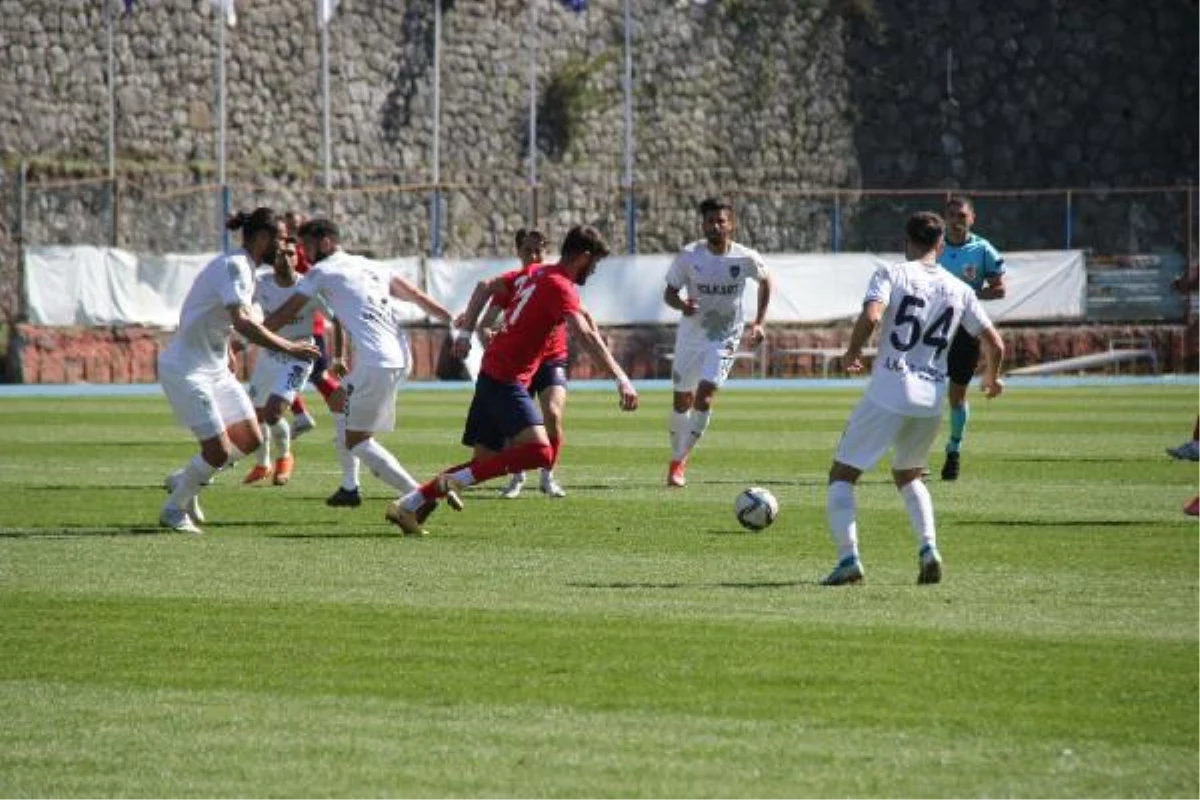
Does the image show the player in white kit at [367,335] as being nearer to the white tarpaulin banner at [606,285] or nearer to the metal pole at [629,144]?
the white tarpaulin banner at [606,285]

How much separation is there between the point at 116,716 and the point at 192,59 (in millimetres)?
35528

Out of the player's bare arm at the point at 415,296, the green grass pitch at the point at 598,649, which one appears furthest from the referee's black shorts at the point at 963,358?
the player's bare arm at the point at 415,296

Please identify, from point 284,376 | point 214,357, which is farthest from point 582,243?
point 284,376

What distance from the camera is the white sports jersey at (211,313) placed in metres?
14.5

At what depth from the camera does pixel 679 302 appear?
19078mm

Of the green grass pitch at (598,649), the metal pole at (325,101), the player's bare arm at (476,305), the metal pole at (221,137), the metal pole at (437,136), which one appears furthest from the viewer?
the metal pole at (437,136)

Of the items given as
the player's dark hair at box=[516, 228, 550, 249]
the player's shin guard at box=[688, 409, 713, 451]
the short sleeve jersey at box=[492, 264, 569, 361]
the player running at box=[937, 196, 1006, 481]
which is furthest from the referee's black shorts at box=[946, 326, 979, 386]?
the player's dark hair at box=[516, 228, 550, 249]

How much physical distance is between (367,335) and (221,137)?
26.1m

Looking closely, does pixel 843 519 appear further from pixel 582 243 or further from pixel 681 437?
pixel 681 437

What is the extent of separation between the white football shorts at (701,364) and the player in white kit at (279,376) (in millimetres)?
2782

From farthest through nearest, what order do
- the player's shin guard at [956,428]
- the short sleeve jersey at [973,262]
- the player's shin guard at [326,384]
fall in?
the player's shin guard at [326,384], the short sleeve jersey at [973,262], the player's shin guard at [956,428]

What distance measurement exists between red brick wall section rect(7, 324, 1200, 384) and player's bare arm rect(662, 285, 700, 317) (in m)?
17.9

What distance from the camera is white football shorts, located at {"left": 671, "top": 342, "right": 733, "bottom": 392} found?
19.3 meters

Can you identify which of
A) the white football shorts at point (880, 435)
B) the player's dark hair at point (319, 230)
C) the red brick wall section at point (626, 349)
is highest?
the player's dark hair at point (319, 230)
